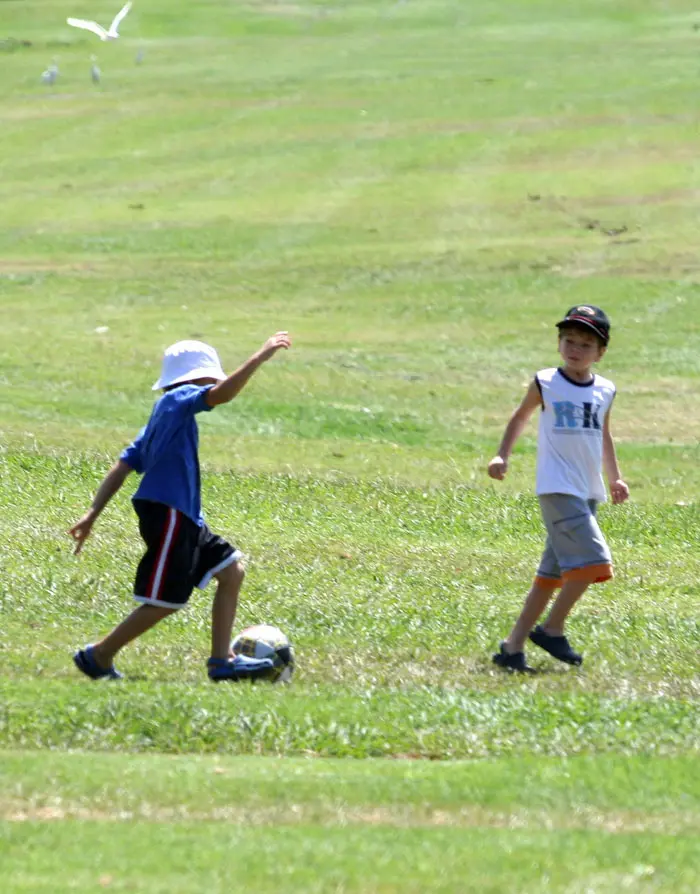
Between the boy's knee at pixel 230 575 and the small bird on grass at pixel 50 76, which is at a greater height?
the small bird on grass at pixel 50 76

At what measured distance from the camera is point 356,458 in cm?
1587

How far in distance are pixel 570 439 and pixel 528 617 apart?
3.05ft

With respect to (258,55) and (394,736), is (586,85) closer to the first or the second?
(258,55)

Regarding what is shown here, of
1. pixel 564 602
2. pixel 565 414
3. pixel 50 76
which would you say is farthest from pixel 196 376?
pixel 50 76

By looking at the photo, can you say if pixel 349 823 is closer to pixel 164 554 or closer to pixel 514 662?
pixel 164 554

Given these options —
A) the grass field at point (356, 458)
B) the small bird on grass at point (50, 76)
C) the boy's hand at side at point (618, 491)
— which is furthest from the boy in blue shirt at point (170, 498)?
the small bird on grass at point (50, 76)

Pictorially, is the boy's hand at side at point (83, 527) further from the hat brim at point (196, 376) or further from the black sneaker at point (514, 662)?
the black sneaker at point (514, 662)

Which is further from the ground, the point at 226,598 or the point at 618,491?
the point at 618,491

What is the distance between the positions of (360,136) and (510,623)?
27423 millimetres

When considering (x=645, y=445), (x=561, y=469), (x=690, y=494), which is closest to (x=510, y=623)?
(x=561, y=469)

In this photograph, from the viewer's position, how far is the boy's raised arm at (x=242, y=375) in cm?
735

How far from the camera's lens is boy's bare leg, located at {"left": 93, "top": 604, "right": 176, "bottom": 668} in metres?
7.85

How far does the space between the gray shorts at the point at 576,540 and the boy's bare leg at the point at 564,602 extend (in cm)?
5

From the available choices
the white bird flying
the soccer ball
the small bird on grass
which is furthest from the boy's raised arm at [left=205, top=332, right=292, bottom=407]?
the small bird on grass
